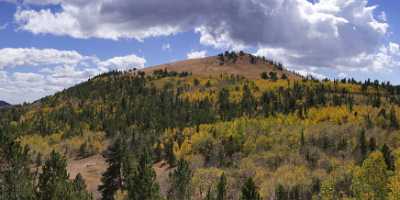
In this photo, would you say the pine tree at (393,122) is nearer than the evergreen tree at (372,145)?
No

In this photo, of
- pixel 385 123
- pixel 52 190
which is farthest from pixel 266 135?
pixel 52 190

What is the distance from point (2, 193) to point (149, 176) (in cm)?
1833

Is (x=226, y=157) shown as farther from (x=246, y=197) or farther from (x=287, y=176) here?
(x=246, y=197)

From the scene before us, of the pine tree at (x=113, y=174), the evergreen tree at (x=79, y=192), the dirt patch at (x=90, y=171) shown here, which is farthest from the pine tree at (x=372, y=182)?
the dirt patch at (x=90, y=171)

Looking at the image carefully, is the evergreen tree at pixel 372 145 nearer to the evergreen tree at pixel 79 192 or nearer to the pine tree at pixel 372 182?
the pine tree at pixel 372 182

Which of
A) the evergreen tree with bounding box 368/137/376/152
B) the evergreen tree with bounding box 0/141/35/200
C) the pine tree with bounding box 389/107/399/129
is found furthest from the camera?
the pine tree with bounding box 389/107/399/129

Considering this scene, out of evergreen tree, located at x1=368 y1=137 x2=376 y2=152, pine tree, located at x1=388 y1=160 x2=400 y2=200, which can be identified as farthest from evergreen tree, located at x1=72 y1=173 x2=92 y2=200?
evergreen tree, located at x1=368 y1=137 x2=376 y2=152

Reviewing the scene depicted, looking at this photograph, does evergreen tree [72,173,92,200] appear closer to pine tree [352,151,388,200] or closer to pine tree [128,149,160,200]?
pine tree [128,149,160,200]

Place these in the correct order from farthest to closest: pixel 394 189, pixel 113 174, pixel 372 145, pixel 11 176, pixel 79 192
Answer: pixel 372 145 → pixel 394 189 → pixel 113 174 → pixel 11 176 → pixel 79 192

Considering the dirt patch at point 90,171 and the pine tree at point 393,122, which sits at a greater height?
the pine tree at point 393,122

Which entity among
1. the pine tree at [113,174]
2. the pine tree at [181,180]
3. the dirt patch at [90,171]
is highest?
the pine tree at [113,174]

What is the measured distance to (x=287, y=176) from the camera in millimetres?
152250

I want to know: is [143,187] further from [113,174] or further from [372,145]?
[372,145]

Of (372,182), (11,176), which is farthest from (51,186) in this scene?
(372,182)
